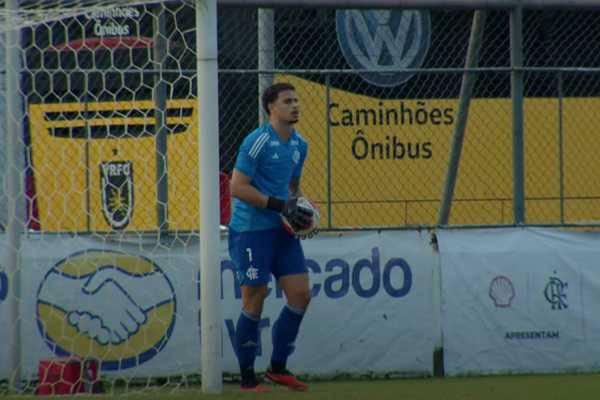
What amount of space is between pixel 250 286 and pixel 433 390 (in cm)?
135

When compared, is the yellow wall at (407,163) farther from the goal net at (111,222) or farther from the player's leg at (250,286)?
the player's leg at (250,286)

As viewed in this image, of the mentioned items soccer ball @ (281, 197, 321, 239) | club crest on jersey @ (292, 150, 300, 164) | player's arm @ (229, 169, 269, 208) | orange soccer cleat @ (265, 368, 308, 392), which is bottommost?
orange soccer cleat @ (265, 368, 308, 392)

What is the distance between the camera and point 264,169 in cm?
840

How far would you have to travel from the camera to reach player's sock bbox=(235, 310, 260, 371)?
27.3ft

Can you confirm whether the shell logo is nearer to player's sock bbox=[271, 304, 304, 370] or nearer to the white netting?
player's sock bbox=[271, 304, 304, 370]

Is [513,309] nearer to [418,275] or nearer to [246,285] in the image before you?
[418,275]

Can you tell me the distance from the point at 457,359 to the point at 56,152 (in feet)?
10.4

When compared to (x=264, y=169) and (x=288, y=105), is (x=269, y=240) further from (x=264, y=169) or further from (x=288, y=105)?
(x=288, y=105)

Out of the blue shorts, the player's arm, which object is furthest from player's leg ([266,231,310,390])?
the player's arm

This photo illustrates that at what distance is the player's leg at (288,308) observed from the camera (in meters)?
8.40

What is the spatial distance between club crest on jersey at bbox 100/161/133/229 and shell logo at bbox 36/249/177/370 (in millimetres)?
242

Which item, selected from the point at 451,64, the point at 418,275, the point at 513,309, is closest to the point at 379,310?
the point at 418,275

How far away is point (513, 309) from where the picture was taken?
374 inches

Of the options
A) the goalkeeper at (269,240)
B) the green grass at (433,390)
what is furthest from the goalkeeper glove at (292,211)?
the green grass at (433,390)
